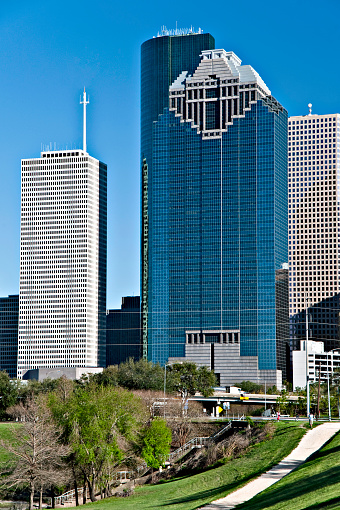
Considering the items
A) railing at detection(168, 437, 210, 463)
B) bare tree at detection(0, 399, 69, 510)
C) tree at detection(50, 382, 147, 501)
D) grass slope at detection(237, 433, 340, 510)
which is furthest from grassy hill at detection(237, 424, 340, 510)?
railing at detection(168, 437, 210, 463)

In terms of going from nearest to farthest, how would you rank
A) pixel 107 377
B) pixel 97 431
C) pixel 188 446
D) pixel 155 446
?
pixel 97 431, pixel 155 446, pixel 188 446, pixel 107 377

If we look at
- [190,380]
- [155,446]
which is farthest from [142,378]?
[155,446]

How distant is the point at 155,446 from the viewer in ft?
323

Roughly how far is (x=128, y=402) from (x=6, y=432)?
46.3m

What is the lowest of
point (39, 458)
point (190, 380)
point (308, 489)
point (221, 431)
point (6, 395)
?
point (221, 431)

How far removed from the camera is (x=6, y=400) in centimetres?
16850

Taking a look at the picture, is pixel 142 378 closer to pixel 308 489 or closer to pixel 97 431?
pixel 97 431

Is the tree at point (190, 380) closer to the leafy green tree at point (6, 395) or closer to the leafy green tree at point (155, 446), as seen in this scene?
the leafy green tree at point (6, 395)

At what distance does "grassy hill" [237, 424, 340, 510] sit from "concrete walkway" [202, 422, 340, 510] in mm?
1724

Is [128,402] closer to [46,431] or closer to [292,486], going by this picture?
[46,431]

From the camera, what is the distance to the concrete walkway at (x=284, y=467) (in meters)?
57.9

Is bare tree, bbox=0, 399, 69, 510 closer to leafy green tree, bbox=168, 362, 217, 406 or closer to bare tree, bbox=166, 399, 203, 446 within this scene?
bare tree, bbox=166, 399, 203, 446

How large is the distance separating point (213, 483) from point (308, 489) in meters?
23.7

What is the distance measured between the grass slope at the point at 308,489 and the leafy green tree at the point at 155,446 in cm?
3375
